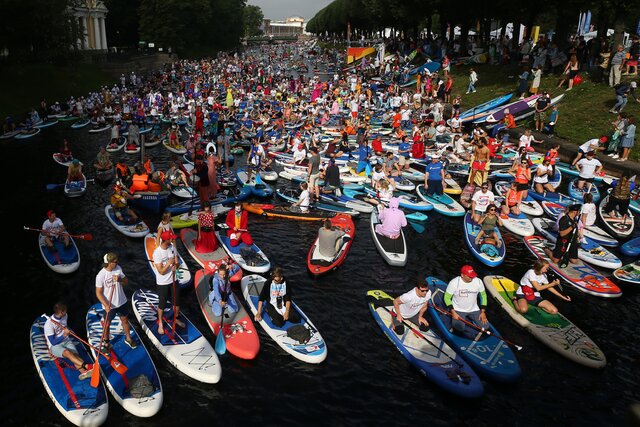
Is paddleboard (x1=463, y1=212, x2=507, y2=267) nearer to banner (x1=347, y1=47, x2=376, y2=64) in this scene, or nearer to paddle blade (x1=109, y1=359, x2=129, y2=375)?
paddle blade (x1=109, y1=359, x2=129, y2=375)

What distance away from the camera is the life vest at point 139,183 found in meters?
18.8

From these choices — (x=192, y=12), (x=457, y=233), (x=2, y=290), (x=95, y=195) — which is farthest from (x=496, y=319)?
(x=192, y=12)

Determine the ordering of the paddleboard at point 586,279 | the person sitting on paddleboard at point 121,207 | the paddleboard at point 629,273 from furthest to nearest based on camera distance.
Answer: the person sitting on paddleboard at point 121,207, the paddleboard at point 629,273, the paddleboard at point 586,279

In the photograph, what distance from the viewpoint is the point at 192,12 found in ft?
294

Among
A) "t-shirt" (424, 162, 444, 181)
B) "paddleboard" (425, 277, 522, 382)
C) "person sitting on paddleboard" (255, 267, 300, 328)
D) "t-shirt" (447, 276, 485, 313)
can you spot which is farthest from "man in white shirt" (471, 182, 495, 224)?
"person sitting on paddleboard" (255, 267, 300, 328)

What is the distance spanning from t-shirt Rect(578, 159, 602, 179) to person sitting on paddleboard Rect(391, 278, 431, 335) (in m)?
13.1

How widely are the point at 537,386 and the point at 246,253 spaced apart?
8.96m

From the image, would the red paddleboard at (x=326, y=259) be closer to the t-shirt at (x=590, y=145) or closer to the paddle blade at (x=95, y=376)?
the paddle blade at (x=95, y=376)

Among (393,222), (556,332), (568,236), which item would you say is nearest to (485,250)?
(568,236)

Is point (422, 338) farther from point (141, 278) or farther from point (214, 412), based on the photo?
point (141, 278)

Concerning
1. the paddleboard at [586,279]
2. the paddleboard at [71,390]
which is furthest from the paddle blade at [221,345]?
the paddleboard at [586,279]

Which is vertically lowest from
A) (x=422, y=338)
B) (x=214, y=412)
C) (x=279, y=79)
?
(x=214, y=412)

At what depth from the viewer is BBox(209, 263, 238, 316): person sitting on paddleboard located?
1148cm

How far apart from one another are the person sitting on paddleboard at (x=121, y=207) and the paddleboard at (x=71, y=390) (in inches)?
291
